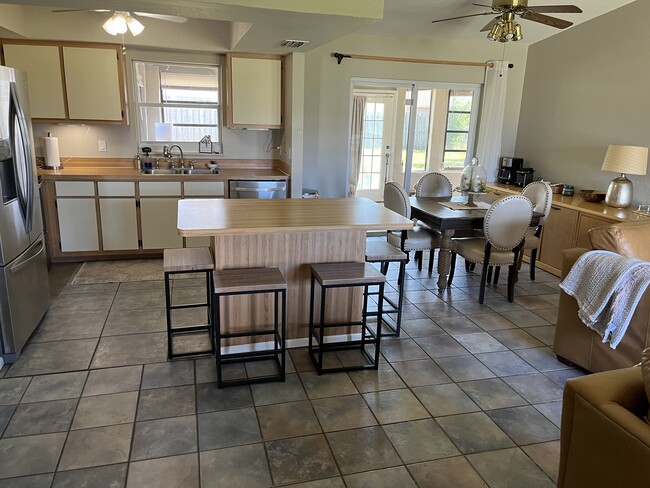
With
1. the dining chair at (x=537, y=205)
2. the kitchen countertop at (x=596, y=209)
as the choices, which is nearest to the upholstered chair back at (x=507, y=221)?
the dining chair at (x=537, y=205)

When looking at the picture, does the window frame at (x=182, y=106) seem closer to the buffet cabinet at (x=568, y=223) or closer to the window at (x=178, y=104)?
the window at (x=178, y=104)

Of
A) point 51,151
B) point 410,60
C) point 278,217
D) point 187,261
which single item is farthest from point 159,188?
point 410,60

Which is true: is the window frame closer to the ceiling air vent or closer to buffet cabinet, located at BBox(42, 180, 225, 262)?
buffet cabinet, located at BBox(42, 180, 225, 262)

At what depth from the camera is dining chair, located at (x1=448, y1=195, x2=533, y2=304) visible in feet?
13.2

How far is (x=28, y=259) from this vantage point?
10.6ft

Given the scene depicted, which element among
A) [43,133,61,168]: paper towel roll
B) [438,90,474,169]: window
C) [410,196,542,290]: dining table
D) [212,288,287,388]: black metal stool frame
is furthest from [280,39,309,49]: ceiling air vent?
[438,90,474,169]: window

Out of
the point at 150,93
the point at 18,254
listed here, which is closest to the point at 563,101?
the point at 150,93

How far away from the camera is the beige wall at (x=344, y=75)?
561 centimetres

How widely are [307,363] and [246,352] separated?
0.41 meters

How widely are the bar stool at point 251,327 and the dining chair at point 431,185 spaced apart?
251 cm

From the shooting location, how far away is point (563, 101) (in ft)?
18.5

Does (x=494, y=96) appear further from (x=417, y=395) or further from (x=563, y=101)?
(x=417, y=395)

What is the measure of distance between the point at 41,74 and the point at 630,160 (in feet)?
18.7

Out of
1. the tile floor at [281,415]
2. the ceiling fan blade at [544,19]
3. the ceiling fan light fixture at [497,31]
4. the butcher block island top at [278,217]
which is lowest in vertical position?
the tile floor at [281,415]
